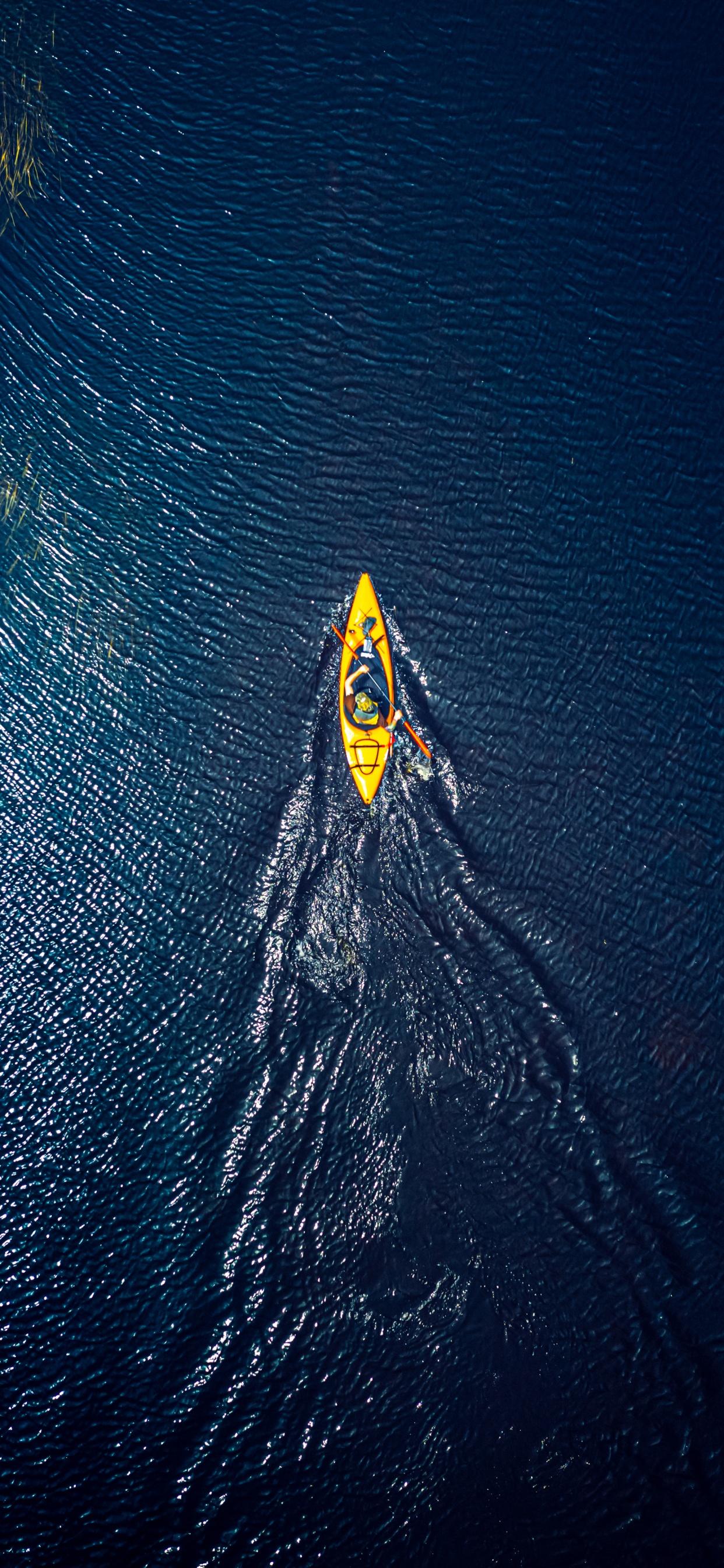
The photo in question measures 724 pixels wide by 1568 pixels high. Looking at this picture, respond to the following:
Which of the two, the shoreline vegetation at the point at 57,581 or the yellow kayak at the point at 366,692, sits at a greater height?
the shoreline vegetation at the point at 57,581

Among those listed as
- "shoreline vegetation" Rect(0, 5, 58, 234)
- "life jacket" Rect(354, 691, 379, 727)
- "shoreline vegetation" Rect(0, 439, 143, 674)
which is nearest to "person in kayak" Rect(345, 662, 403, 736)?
"life jacket" Rect(354, 691, 379, 727)

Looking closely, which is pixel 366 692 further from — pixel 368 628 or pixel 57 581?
pixel 57 581

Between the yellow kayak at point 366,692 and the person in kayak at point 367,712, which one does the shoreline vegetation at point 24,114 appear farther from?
the person in kayak at point 367,712

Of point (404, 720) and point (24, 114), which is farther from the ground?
point (24, 114)

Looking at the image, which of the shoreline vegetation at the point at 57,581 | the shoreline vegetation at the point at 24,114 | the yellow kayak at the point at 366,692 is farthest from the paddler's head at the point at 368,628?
the shoreline vegetation at the point at 24,114

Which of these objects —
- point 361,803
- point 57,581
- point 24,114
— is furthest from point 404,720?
point 24,114

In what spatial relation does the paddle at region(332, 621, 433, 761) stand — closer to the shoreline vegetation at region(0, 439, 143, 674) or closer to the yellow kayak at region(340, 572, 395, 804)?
the yellow kayak at region(340, 572, 395, 804)

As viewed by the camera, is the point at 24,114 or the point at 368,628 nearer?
the point at 368,628
